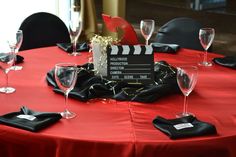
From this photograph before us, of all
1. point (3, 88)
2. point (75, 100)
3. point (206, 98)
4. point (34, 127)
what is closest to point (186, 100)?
point (206, 98)

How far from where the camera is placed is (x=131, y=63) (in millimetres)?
1873

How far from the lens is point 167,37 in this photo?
10.4 feet

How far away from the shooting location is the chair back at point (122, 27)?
7.40 feet

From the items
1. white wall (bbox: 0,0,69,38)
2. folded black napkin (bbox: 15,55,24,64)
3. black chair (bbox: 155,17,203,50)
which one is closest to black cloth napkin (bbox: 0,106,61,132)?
folded black napkin (bbox: 15,55,24,64)

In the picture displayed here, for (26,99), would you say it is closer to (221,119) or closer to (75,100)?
(75,100)

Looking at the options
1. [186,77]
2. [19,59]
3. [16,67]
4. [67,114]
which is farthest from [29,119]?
[19,59]

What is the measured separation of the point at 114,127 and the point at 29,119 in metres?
0.31

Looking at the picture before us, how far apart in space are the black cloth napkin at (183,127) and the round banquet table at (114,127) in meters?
0.02

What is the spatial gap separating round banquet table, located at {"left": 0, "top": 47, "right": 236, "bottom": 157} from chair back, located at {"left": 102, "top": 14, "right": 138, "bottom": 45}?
45 cm

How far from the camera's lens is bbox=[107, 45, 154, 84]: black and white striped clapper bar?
1856 millimetres

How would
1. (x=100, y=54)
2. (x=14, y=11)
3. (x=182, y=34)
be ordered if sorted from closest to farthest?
(x=100, y=54), (x=182, y=34), (x=14, y=11)

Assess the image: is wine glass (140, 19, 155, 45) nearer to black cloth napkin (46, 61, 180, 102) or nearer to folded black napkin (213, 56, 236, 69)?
folded black napkin (213, 56, 236, 69)

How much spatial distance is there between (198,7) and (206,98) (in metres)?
5.02

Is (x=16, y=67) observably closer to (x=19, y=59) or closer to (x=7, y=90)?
(x=19, y=59)
